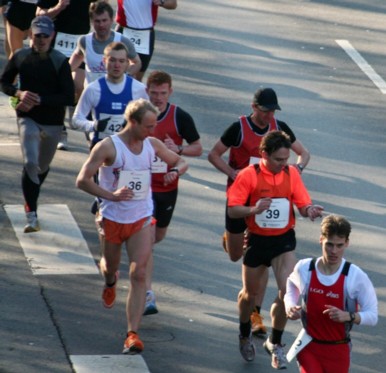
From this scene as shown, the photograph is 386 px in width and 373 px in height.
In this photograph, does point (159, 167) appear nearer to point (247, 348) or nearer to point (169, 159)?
point (169, 159)

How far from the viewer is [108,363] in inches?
449

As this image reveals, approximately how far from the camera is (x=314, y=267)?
10039 mm

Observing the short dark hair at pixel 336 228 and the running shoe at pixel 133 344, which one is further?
the running shoe at pixel 133 344

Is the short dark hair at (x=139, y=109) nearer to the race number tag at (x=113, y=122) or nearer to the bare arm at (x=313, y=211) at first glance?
the bare arm at (x=313, y=211)

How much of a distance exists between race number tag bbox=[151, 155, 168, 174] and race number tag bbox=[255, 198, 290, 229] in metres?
1.49

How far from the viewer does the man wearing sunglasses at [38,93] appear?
45.6 feet

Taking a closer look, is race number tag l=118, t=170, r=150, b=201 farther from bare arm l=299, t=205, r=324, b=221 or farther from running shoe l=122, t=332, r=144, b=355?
bare arm l=299, t=205, r=324, b=221

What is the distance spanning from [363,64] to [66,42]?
5395mm

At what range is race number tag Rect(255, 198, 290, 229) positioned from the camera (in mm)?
11336

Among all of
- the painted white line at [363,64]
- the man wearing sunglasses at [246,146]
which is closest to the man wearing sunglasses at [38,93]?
the man wearing sunglasses at [246,146]

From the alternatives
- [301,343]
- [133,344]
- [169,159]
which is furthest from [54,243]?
[301,343]

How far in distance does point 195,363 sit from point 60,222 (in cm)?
369

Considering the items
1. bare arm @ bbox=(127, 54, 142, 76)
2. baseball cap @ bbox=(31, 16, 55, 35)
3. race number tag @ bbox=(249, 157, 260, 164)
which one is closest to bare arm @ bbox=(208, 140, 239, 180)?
race number tag @ bbox=(249, 157, 260, 164)

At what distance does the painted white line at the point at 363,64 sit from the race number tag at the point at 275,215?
8.72 m
